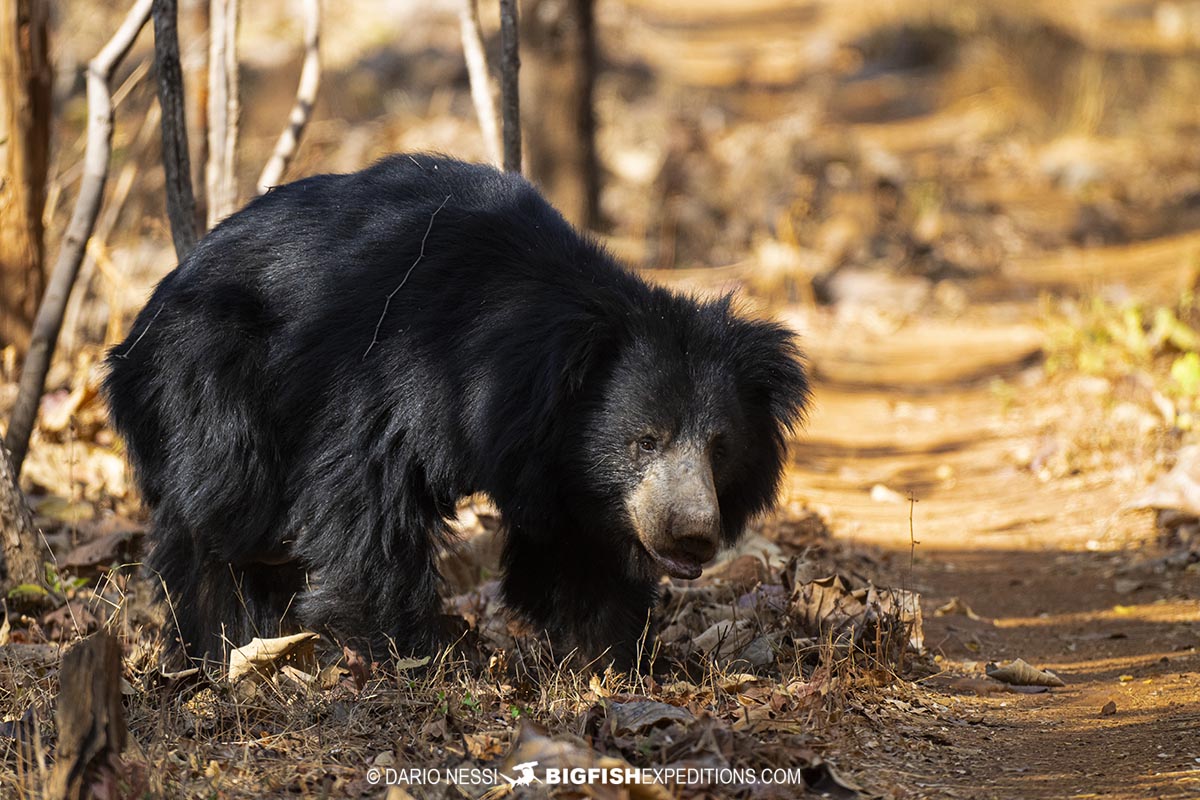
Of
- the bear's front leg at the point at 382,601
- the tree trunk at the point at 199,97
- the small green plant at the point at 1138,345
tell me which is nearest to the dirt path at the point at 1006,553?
the small green plant at the point at 1138,345

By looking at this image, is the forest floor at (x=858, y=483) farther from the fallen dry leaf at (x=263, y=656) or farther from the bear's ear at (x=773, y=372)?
the bear's ear at (x=773, y=372)

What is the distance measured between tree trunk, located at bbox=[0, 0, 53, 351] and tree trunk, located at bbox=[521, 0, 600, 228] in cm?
388

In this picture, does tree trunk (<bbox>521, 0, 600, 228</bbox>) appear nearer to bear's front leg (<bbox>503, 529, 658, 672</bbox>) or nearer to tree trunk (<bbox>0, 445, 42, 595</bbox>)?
tree trunk (<bbox>0, 445, 42, 595</bbox>)

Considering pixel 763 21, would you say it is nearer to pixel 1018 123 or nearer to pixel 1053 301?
pixel 1018 123

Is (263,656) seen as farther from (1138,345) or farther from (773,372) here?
(1138,345)

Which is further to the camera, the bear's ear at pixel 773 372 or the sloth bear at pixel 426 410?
the bear's ear at pixel 773 372

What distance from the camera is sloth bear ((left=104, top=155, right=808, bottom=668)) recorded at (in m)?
3.24

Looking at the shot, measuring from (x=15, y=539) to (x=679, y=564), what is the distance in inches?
84.0

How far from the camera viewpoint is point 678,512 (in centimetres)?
311

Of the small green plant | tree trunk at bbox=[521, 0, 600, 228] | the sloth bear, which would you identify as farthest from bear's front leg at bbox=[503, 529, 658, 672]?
tree trunk at bbox=[521, 0, 600, 228]

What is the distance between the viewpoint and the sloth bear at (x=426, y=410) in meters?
3.24

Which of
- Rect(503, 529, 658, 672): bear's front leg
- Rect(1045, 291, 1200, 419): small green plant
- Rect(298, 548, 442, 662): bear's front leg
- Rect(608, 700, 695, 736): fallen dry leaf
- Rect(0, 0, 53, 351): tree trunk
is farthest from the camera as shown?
Rect(1045, 291, 1200, 419): small green plant

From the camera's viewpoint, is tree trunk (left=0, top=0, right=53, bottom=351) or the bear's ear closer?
the bear's ear

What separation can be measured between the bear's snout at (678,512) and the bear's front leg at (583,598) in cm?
33
